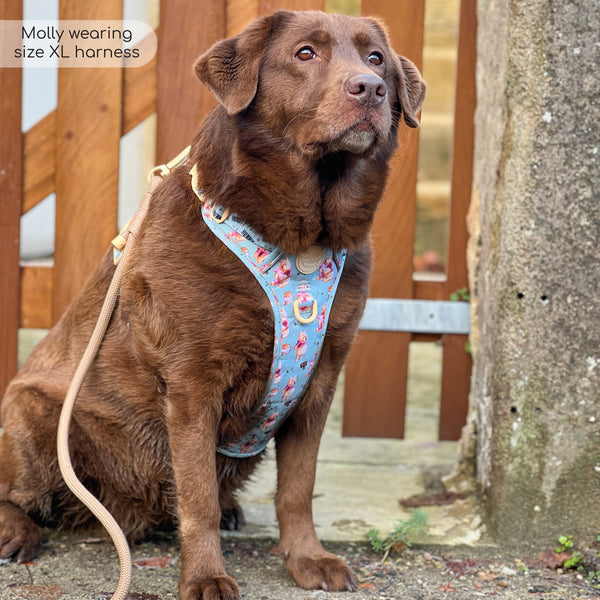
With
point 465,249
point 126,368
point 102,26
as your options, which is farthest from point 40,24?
point 465,249

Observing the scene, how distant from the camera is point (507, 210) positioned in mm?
2988

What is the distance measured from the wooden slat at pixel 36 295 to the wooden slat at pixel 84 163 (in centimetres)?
4

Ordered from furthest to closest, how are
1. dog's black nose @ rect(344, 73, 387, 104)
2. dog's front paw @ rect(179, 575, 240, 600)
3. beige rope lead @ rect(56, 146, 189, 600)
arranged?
1. beige rope lead @ rect(56, 146, 189, 600)
2. dog's front paw @ rect(179, 575, 240, 600)
3. dog's black nose @ rect(344, 73, 387, 104)

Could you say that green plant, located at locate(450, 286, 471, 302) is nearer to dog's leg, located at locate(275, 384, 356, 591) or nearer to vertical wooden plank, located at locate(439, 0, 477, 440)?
vertical wooden plank, located at locate(439, 0, 477, 440)

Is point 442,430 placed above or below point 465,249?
below

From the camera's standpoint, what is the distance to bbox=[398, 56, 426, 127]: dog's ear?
2.65 meters

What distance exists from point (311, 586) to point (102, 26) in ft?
7.39

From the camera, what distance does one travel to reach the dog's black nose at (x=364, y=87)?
2365mm

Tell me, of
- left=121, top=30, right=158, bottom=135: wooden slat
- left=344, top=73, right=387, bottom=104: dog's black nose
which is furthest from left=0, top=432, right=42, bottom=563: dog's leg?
left=344, top=73, right=387, bottom=104: dog's black nose

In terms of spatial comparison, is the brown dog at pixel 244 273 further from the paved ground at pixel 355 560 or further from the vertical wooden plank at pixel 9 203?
the vertical wooden plank at pixel 9 203

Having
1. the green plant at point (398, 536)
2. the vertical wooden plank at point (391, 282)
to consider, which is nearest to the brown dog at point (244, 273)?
the green plant at point (398, 536)

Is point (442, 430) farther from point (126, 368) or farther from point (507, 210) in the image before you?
point (126, 368)

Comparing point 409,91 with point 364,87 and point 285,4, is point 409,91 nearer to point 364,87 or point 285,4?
point 364,87

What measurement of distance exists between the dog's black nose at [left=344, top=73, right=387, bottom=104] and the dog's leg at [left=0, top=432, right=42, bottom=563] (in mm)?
1513
